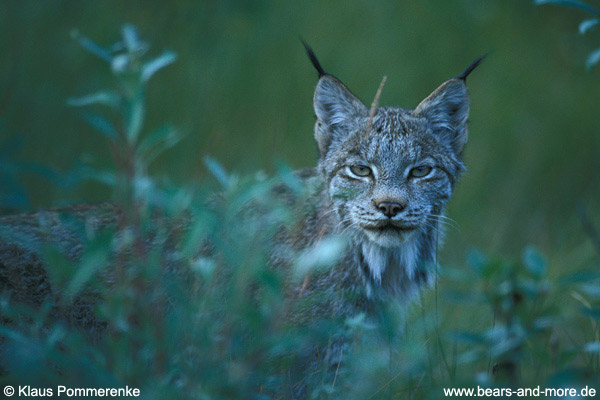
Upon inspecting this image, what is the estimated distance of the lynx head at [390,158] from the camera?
3830 millimetres

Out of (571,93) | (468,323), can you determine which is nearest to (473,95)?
(571,93)

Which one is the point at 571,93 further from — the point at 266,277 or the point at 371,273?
the point at 266,277

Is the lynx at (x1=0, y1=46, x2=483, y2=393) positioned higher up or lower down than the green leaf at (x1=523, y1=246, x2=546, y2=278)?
higher up

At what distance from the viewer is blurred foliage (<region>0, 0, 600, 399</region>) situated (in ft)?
7.45

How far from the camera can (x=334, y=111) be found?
14.6 feet

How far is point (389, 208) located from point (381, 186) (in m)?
0.23

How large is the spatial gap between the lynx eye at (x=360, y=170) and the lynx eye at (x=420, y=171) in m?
0.29

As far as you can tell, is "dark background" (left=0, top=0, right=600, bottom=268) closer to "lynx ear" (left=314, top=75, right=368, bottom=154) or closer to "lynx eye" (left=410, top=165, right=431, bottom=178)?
"lynx ear" (left=314, top=75, right=368, bottom=154)

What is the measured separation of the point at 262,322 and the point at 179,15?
7586 mm

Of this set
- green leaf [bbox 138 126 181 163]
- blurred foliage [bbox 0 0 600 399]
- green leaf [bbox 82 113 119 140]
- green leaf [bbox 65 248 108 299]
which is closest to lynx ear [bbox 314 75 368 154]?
blurred foliage [bbox 0 0 600 399]

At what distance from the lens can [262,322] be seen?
2203mm

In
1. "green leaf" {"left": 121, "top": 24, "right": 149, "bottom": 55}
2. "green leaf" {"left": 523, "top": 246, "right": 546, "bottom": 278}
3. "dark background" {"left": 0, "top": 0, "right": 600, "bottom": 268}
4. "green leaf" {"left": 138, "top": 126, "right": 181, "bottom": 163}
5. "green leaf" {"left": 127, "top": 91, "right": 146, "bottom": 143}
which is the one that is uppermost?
"dark background" {"left": 0, "top": 0, "right": 600, "bottom": 268}

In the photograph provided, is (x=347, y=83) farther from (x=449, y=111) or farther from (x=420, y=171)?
(x=420, y=171)

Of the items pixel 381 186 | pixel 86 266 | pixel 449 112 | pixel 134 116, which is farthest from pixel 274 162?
pixel 449 112
